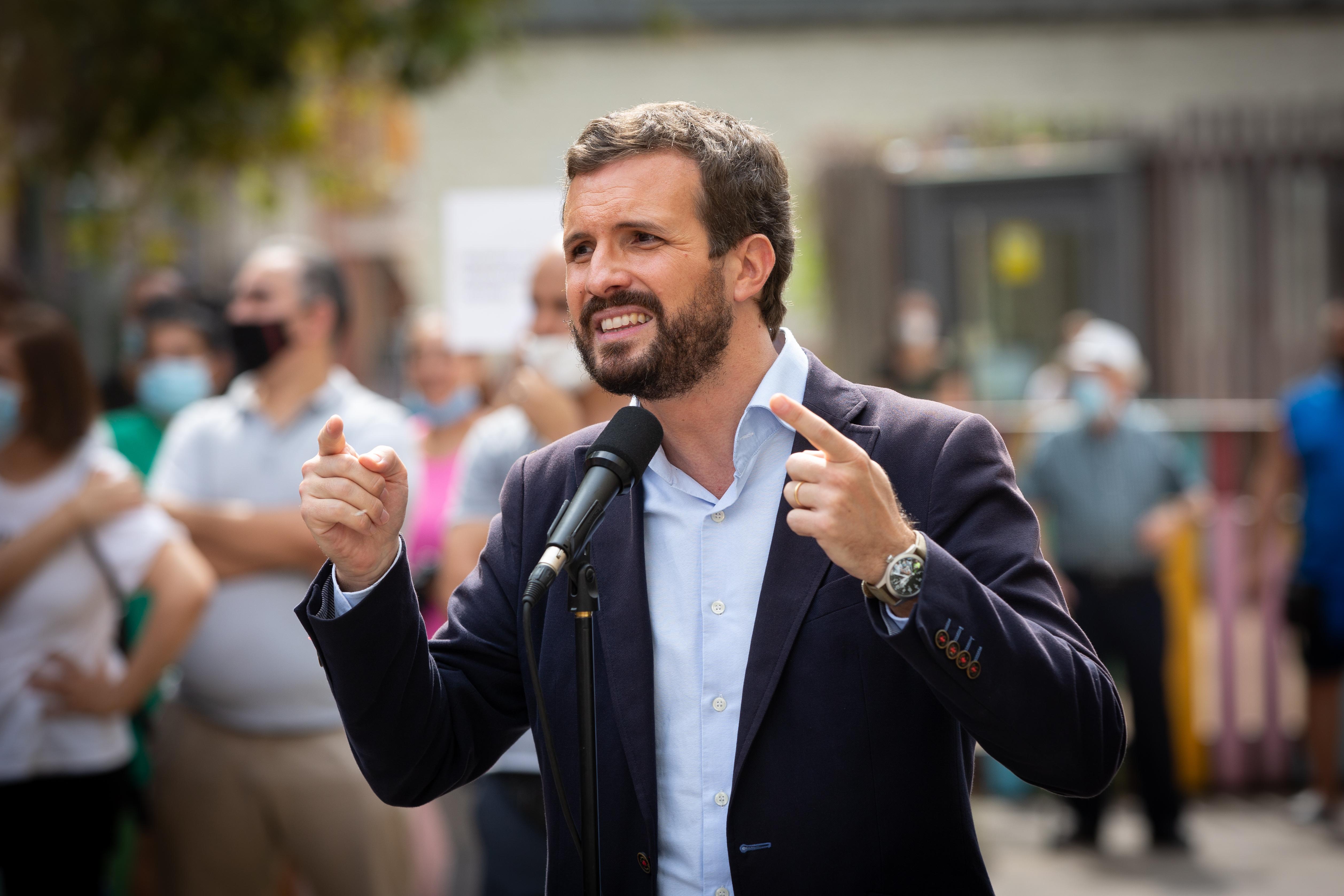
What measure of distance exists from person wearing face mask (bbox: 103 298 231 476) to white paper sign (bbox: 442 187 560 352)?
106 cm

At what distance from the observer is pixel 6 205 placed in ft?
34.4

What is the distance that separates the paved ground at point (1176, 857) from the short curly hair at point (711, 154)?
4399 millimetres

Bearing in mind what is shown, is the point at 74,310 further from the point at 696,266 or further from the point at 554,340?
the point at 696,266

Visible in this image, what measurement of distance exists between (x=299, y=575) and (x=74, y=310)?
10971mm

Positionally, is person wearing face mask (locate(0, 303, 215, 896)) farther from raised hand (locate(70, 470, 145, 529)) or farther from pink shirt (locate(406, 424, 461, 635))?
pink shirt (locate(406, 424, 461, 635))

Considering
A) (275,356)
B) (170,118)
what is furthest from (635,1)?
(275,356)

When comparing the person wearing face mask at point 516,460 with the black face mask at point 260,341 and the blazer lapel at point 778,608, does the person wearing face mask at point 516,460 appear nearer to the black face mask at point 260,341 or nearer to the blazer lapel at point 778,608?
the black face mask at point 260,341

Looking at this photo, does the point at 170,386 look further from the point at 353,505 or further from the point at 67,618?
the point at 353,505

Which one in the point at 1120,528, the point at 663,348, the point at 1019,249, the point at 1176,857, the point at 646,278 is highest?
the point at 1019,249

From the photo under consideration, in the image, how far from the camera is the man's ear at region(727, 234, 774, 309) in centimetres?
242

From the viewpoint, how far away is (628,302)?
7.57 feet

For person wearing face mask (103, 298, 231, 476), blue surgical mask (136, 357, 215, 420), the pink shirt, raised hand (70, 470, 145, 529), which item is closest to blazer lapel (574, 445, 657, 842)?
raised hand (70, 470, 145, 529)

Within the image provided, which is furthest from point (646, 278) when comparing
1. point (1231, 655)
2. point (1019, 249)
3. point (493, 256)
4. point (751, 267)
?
point (1019, 249)

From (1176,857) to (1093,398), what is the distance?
2.35 meters
